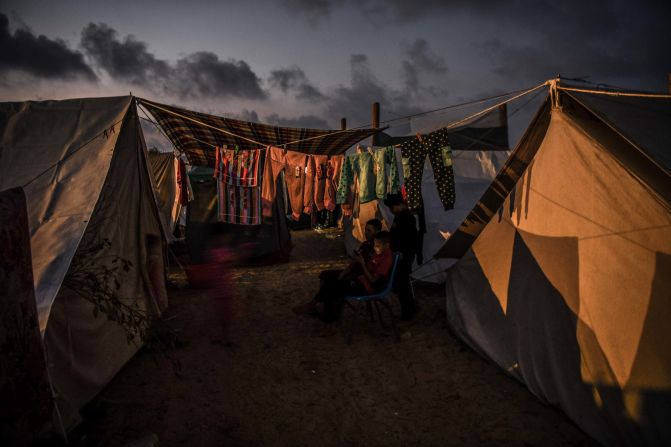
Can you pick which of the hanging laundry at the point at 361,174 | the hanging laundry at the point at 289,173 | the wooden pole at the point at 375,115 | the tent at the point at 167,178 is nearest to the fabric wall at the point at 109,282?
the hanging laundry at the point at 289,173

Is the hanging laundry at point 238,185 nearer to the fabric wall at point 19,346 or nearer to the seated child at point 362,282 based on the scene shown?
the seated child at point 362,282

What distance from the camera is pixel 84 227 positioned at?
3178mm

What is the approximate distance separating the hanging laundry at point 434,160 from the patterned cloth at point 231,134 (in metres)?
0.98

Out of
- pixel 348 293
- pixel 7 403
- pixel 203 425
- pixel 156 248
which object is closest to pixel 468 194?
pixel 348 293

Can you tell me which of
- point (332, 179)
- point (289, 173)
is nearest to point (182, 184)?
point (289, 173)

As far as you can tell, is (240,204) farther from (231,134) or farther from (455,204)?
(455,204)

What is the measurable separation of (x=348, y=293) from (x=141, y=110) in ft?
11.9

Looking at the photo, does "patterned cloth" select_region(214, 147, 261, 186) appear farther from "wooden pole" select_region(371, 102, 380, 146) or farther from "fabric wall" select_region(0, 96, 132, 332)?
"wooden pole" select_region(371, 102, 380, 146)

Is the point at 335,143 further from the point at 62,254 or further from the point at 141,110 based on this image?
the point at 62,254

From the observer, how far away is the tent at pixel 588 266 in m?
2.77

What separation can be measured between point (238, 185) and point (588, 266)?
5.60 metres

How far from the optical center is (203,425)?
3.11m

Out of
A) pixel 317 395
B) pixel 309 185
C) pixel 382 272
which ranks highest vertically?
pixel 309 185

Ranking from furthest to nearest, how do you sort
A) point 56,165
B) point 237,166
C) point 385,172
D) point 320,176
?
point 237,166 → point 320,176 → point 385,172 → point 56,165
